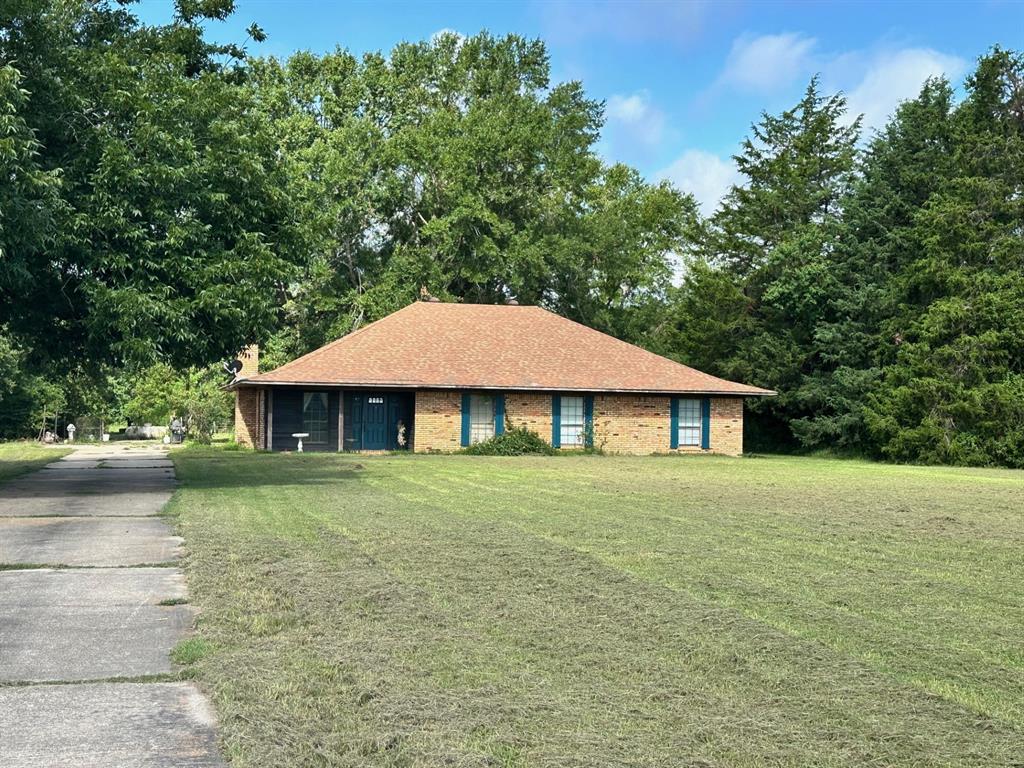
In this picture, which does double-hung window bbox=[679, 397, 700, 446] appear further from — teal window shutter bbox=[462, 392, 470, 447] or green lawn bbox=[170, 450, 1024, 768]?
green lawn bbox=[170, 450, 1024, 768]

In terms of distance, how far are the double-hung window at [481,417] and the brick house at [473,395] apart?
33 mm

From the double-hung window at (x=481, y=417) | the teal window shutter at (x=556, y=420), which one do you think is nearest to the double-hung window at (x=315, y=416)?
the double-hung window at (x=481, y=417)

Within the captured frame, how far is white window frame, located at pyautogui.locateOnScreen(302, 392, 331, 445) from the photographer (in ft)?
115

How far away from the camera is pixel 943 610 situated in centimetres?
751

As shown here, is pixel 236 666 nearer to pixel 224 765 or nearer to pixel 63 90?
pixel 224 765

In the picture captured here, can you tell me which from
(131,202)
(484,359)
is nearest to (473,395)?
(484,359)

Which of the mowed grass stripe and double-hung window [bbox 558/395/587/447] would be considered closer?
the mowed grass stripe

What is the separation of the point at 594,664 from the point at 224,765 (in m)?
2.29

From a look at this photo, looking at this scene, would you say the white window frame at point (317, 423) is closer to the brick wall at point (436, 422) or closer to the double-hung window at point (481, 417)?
the brick wall at point (436, 422)

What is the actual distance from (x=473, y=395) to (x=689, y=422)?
26.2ft

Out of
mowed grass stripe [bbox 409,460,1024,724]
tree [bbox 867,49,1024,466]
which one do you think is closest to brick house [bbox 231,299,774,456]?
tree [bbox 867,49,1024,466]

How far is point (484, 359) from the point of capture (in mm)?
36406

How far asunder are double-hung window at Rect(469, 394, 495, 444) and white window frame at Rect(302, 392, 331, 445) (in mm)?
4764

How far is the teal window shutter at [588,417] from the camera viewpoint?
1424 inches
